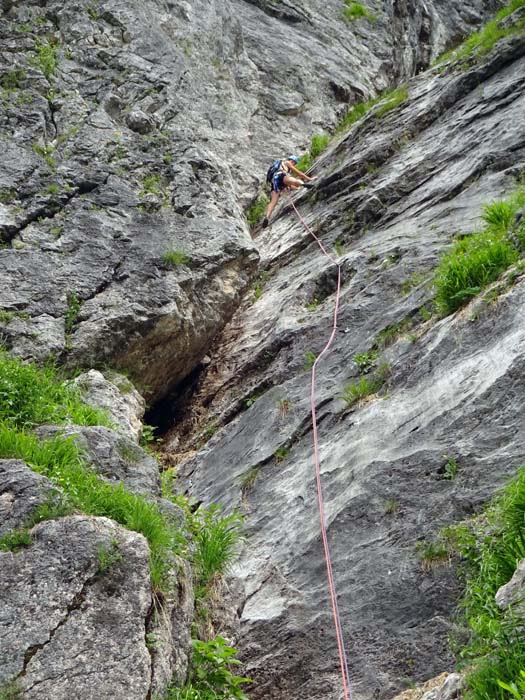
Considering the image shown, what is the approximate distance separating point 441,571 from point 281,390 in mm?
3742

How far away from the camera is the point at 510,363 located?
637 cm

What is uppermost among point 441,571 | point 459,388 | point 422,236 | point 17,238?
point 17,238

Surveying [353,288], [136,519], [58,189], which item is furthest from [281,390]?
[58,189]

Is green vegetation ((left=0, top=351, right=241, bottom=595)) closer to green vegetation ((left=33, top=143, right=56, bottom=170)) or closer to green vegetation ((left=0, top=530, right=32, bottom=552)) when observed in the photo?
green vegetation ((left=0, top=530, right=32, bottom=552))

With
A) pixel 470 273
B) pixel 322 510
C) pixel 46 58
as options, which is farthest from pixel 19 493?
pixel 46 58

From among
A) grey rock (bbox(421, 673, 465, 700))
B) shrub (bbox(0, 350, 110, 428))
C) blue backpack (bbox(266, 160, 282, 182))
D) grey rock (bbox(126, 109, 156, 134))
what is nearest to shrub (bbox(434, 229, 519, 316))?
shrub (bbox(0, 350, 110, 428))

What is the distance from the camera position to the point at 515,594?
13.6 feet

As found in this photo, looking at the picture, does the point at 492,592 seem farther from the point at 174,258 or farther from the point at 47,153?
the point at 47,153

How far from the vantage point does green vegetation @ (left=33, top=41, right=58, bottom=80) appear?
1275cm

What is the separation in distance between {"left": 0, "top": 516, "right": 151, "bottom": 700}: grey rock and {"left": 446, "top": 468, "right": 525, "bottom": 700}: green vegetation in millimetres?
1988

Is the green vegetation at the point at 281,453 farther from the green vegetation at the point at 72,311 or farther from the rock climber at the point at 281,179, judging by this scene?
the rock climber at the point at 281,179

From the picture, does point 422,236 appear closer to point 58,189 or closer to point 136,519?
point 58,189

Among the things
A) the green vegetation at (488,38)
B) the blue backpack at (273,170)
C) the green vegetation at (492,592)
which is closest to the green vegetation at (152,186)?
the blue backpack at (273,170)

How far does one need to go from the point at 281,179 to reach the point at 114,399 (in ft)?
22.9
